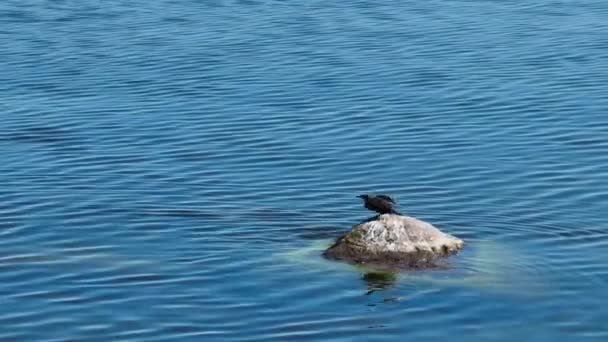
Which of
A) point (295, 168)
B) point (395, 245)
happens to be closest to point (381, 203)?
point (395, 245)

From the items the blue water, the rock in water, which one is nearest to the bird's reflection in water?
the blue water

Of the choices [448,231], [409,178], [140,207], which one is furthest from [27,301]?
[409,178]

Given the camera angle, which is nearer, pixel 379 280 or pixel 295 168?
pixel 379 280

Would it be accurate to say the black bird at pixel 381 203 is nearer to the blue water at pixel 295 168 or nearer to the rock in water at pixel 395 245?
the rock in water at pixel 395 245

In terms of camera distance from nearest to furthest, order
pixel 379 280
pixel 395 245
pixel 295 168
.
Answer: pixel 379 280
pixel 395 245
pixel 295 168

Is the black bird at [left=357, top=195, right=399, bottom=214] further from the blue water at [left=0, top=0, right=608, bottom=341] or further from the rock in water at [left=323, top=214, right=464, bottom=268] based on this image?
the blue water at [left=0, top=0, right=608, bottom=341]

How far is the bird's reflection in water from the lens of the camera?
54.5ft

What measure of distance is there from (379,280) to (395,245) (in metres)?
0.72

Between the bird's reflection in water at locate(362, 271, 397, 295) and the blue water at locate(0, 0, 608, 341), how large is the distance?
0.11 ft

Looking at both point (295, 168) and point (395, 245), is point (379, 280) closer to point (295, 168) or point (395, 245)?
point (395, 245)

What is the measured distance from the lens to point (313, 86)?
27859 millimetres

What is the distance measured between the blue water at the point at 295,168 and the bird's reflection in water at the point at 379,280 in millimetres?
34

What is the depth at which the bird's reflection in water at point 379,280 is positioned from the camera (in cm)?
1662

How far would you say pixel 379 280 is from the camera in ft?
55.1
